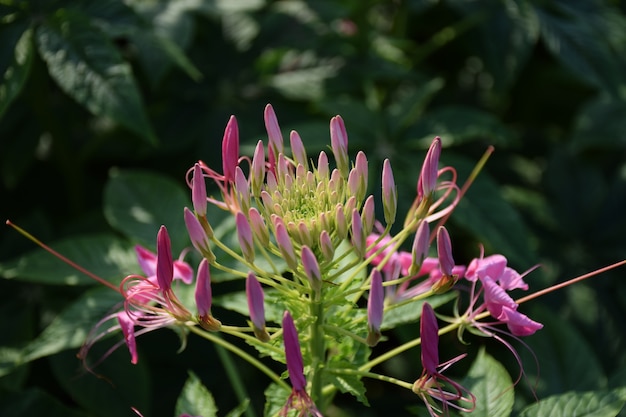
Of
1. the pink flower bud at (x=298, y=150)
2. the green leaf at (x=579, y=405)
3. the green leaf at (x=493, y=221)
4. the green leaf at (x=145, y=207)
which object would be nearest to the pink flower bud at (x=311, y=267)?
the pink flower bud at (x=298, y=150)

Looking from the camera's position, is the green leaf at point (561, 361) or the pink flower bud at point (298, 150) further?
the green leaf at point (561, 361)

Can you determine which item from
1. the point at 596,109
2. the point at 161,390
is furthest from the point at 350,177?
the point at 596,109

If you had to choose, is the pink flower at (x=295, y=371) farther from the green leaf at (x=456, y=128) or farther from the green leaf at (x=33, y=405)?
the green leaf at (x=456, y=128)

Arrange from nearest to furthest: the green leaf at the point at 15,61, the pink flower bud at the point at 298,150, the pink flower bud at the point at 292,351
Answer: the pink flower bud at the point at 292,351 → the pink flower bud at the point at 298,150 → the green leaf at the point at 15,61

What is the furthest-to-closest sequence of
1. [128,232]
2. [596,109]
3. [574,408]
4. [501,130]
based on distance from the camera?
[596,109] < [501,130] < [128,232] < [574,408]

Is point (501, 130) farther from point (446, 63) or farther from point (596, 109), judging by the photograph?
point (446, 63)

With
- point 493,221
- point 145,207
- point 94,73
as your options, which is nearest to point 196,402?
point 145,207
